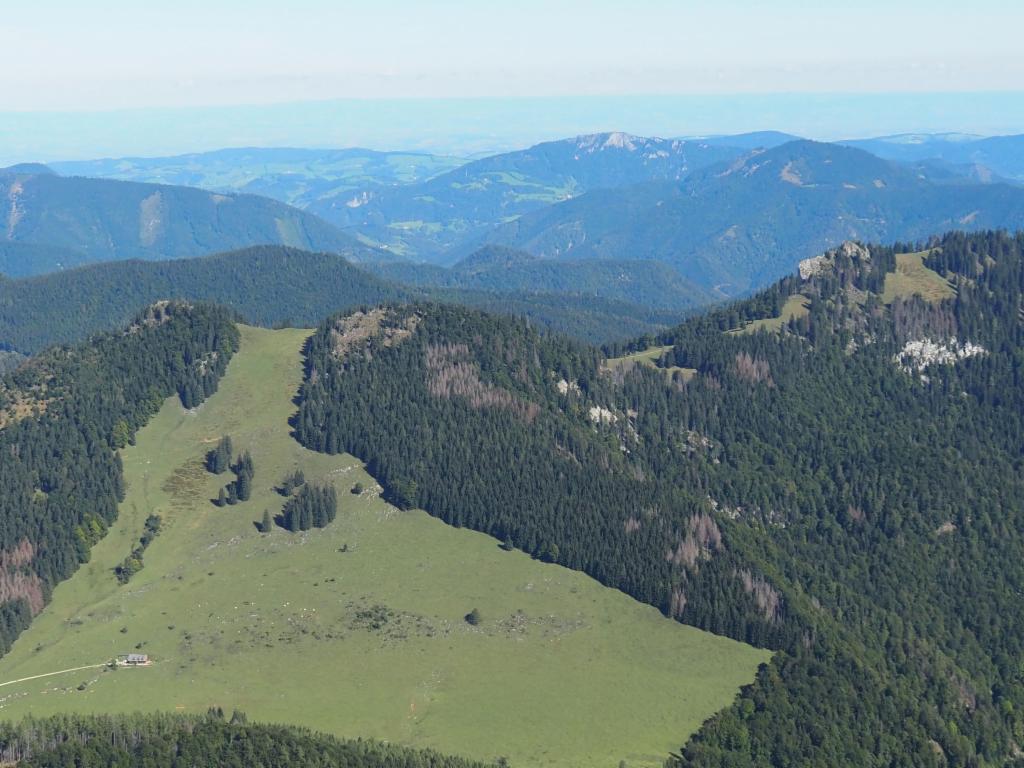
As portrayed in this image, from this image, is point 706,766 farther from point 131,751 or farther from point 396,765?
point 131,751

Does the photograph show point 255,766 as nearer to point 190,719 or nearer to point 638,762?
point 190,719

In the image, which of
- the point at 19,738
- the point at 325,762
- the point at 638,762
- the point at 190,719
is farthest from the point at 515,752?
the point at 19,738

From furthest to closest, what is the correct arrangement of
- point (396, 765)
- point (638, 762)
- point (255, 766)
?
1. point (638, 762)
2. point (396, 765)
3. point (255, 766)

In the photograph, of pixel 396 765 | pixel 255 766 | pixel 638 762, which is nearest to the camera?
pixel 255 766

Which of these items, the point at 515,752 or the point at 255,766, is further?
the point at 515,752

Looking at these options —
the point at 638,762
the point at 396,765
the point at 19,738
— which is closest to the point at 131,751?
the point at 19,738

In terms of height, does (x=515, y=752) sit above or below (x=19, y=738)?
below
